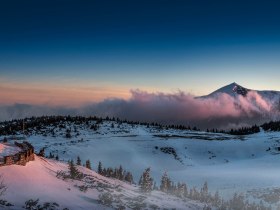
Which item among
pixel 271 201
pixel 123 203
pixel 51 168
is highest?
pixel 51 168

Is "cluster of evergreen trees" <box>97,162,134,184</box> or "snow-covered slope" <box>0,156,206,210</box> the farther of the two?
"cluster of evergreen trees" <box>97,162,134,184</box>

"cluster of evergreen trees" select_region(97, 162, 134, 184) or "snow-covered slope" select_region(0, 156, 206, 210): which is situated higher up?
"snow-covered slope" select_region(0, 156, 206, 210)

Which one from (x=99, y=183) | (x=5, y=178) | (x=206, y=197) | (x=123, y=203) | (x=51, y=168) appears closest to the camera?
(x=5, y=178)

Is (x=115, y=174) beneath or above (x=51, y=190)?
beneath

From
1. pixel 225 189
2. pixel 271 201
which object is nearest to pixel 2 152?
pixel 271 201

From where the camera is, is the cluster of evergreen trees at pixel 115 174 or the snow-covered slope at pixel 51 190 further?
the cluster of evergreen trees at pixel 115 174

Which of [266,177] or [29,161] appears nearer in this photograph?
[29,161]

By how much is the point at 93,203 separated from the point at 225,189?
377 ft

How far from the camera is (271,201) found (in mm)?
150625

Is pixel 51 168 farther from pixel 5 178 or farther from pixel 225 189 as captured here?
pixel 225 189

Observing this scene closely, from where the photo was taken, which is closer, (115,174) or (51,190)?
(51,190)

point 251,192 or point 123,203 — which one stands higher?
point 123,203

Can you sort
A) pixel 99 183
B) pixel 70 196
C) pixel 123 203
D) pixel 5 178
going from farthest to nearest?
1. pixel 99 183
2. pixel 123 203
3. pixel 70 196
4. pixel 5 178

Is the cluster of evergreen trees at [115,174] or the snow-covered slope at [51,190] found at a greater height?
the snow-covered slope at [51,190]
